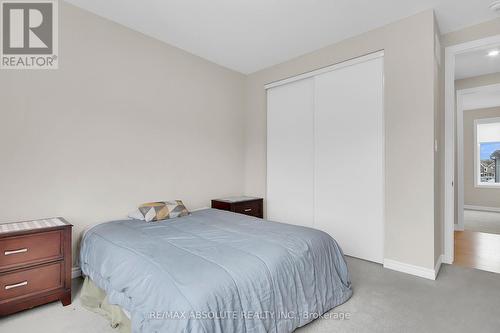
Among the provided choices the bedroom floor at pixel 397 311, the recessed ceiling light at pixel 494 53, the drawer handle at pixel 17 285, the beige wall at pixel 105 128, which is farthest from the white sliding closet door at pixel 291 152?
the drawer handle at pixel 17 285

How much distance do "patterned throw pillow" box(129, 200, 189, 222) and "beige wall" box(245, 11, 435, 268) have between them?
2.37m

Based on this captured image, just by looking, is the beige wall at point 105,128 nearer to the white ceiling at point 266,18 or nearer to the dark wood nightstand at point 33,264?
the white ceiling at point 266,18

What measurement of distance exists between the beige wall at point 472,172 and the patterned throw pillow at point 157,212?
7509 millimetres

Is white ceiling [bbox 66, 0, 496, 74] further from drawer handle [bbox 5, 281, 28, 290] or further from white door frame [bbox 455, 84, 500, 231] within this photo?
drawer handle [bbox 5, 281, 28, 290]

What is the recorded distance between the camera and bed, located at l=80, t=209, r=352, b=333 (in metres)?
1.28

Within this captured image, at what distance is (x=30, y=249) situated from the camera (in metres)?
1.98

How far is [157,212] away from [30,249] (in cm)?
106

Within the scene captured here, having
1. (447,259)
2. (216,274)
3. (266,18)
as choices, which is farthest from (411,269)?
(266,18)

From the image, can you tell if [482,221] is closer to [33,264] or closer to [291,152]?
[291,152]

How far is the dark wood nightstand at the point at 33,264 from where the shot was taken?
188cm

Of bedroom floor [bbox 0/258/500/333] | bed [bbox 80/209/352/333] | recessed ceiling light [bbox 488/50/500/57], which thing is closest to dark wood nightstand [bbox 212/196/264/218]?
bed [bbox 80/209/352/333]

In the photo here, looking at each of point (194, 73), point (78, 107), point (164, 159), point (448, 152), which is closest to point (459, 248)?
point (448, 152)

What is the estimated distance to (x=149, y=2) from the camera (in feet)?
8.29

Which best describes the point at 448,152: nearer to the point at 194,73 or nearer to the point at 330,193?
the point at 330,193
